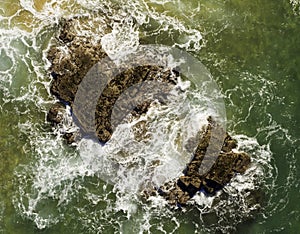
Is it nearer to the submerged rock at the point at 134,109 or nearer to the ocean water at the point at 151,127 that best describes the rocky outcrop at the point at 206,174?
the submerged rock at the point at 134,109

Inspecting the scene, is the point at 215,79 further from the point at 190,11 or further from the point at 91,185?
the point at 91,185

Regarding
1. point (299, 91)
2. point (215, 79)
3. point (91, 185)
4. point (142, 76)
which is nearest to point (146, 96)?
point (142, 76)

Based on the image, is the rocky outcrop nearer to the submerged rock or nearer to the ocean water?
the submerged rock

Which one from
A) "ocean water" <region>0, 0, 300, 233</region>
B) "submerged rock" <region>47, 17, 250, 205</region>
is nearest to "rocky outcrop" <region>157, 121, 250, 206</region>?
"submerged rock" <region>47, 17, 250, 205</region>

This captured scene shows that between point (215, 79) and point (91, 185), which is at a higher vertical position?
point (215, 79)

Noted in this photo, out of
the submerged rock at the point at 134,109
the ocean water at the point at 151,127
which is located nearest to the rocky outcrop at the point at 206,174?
the submerged rock at the point at 134,109

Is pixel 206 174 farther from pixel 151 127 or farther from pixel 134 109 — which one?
pixel 134 109

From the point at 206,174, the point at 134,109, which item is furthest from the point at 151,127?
the point at 206,174

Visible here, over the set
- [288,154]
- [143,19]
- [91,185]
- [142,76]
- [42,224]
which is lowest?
[42,224]
